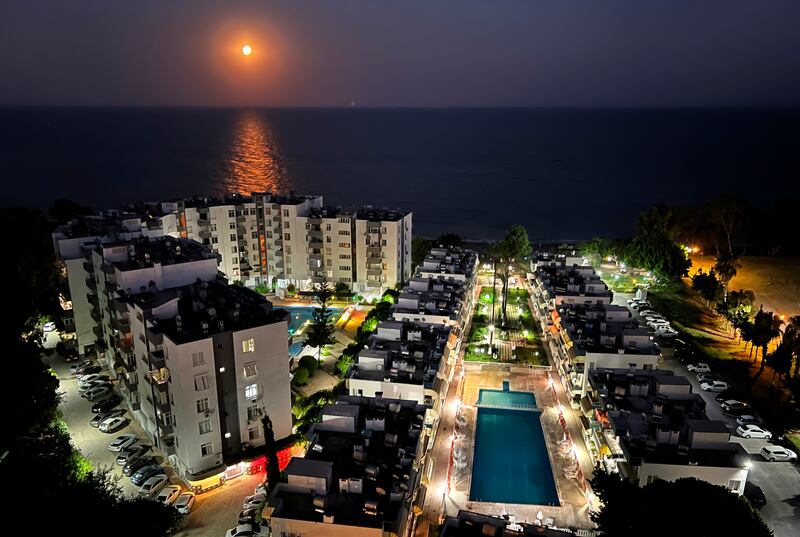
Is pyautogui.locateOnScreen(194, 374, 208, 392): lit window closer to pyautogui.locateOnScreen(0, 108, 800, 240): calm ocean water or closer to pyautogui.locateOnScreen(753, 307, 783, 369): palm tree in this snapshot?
pyautogui.locateOnScreen(753, 307, 783, 369): palm tree

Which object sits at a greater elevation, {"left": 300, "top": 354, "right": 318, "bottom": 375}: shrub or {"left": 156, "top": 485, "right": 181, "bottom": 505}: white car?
{"left": 300, "top": 354, "right": 318, "bottom": 375}: shrub

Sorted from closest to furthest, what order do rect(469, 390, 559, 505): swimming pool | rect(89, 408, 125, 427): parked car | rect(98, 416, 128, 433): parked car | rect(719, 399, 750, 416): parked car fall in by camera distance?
rect(469, 390, 559, 505): swimming pool, rect(98, 416, 128, 433): parked car, rect(89, 408, 125, 427): parked car, rect(719, 399, 750, 416): parked car

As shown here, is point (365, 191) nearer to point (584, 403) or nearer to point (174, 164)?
point (174, 164)

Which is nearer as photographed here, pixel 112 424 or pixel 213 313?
pixel 213 313

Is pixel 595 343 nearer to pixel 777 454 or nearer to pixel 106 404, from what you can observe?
pixel 777 454

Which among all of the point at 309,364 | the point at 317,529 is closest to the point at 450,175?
the point at 309,364

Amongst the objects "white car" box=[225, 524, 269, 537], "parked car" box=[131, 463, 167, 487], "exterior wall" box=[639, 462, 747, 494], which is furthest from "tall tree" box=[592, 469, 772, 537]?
"parked car" box=[131, 463, 167, 487]
